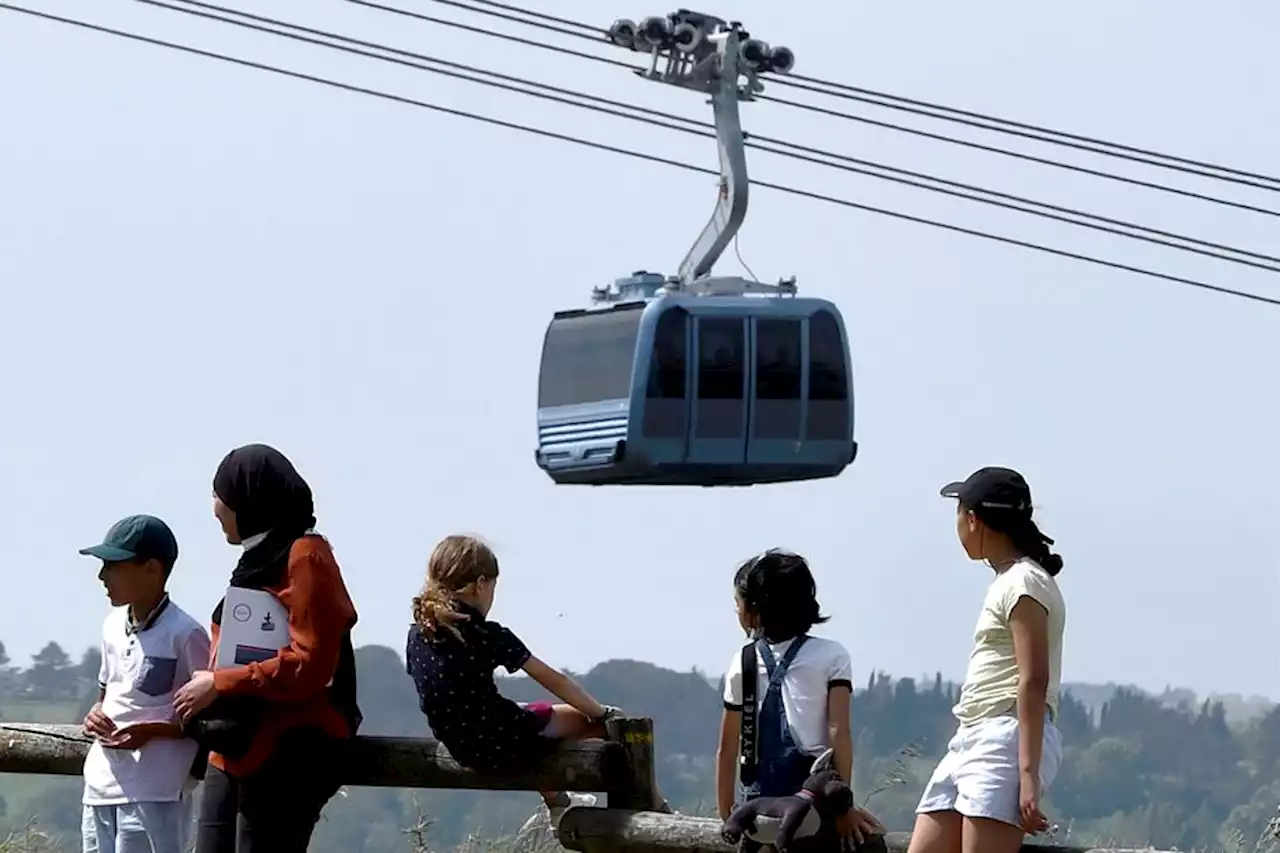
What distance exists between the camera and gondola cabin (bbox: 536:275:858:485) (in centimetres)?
2261

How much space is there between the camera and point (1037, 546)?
20.9 ft

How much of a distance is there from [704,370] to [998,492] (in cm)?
1634

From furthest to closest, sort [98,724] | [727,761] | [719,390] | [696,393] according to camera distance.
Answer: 1. [719,390]
2. [696,393]
3. [98,724]
4. [727,761]

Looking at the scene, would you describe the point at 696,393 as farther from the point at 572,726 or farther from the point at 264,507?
the point at 264,507

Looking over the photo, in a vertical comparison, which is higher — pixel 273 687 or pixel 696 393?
pixel 696 393

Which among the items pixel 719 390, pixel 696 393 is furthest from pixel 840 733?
pixel 719 390

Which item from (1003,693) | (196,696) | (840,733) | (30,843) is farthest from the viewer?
(30,843)

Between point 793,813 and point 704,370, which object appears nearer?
point 793,813

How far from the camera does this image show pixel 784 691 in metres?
6.88

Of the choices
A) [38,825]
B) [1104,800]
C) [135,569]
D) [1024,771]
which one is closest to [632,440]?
[1104,800]

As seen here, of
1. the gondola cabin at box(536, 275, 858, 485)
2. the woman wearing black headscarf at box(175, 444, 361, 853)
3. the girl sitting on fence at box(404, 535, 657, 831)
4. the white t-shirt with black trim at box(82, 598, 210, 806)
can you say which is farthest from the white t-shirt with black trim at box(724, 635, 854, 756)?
the gondola cabin at box(536, 275, 858, 485)

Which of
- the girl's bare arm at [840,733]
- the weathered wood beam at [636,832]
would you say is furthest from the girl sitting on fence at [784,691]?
the weathered wood beam at [636,832]

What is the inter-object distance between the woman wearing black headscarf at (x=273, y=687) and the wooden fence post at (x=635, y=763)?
0.82 metres

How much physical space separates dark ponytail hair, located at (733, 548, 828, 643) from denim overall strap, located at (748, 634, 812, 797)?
7 centimetres
